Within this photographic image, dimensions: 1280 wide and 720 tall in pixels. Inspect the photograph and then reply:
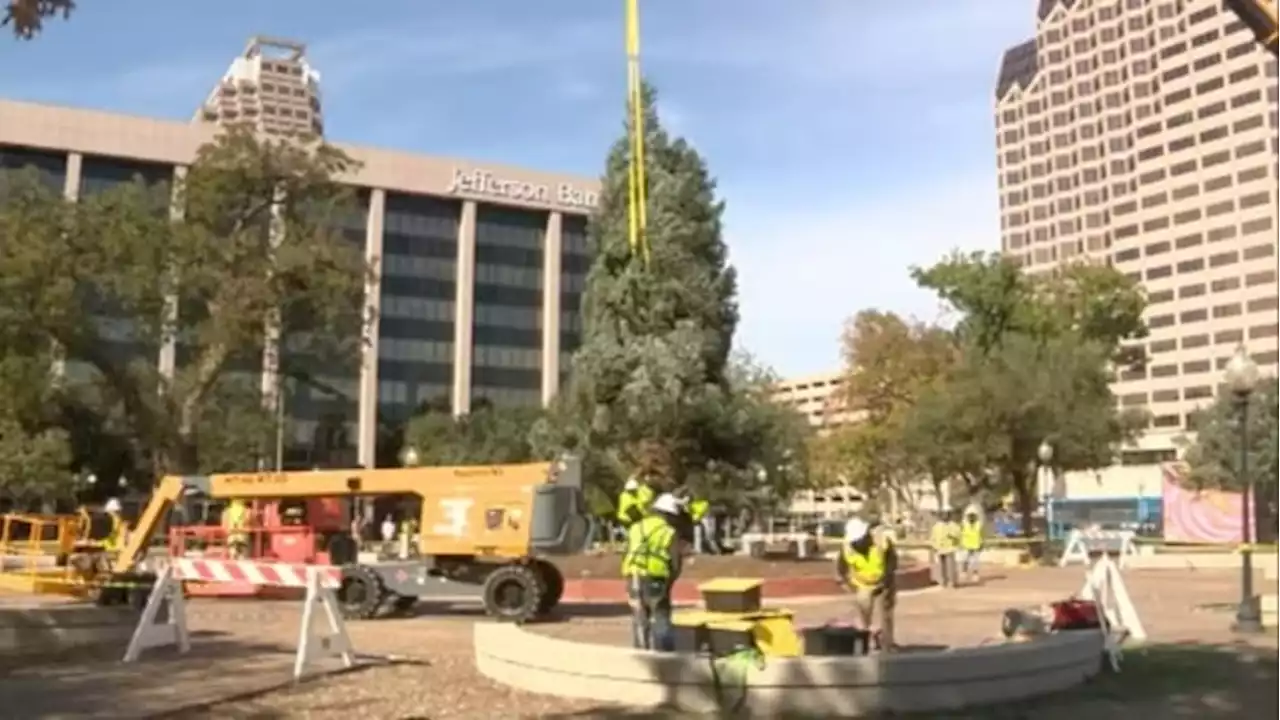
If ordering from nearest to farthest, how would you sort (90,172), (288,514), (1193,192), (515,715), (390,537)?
1. (515,715)
2. (288,514)
3. (390,537)
4. (90,172)
5. (1193,192)

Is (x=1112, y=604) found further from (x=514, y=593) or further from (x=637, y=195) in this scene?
(x=637, y=195)

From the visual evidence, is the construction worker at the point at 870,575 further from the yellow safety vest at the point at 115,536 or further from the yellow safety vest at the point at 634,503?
the yellow safety vest at the point at 115,536

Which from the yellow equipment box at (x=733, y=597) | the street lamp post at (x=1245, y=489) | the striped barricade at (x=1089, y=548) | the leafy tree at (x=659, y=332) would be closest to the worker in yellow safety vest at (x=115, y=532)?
the leafy tree at (x=659, y=332)

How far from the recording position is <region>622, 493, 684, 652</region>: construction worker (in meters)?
11.8

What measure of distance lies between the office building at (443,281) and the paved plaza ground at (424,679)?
250 ft

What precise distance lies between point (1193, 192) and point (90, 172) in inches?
4038

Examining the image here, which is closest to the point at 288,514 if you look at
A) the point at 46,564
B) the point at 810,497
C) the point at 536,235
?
the point at 46,564

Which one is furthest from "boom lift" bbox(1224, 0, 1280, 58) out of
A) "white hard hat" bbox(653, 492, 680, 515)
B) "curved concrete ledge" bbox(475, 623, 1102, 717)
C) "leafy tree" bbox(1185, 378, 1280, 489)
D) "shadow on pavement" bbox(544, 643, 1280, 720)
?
"leafy tree" bbox(1185, 378, 1280, 489)

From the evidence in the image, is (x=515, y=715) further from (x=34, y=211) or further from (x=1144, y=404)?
(x=1144, y=404)

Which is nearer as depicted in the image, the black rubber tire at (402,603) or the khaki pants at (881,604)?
the khaki pants at (881,604)

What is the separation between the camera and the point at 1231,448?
5609 centimetres

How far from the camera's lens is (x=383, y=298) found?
98562mm

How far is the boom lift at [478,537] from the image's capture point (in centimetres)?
1889

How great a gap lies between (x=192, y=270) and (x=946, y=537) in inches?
840
